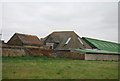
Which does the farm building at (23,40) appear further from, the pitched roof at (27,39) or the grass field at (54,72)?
the grass field at (54,72)

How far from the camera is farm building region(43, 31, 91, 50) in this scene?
38963mm

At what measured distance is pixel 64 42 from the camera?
40375mm

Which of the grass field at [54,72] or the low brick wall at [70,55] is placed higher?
the grass field at [54,72]

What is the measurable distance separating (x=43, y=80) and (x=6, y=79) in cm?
197

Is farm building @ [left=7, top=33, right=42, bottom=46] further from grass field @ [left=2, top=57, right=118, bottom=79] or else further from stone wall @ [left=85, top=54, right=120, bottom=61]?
grass field @ [left=2, top=57, right=118, bottom=79]

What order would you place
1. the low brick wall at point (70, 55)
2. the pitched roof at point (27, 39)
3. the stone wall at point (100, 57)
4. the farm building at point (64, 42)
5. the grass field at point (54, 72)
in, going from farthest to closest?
the farm building at point (64, 42)
the pitched roof at point (27, 39)
the stone wall at point (100, 57)
the low brick wall at point (70, 55)
the grass field at point (54, 72)

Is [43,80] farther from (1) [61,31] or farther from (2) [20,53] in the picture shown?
(1) [61,31]

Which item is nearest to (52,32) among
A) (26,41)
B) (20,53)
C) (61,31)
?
(61,31)

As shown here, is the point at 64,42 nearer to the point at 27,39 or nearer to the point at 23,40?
the point at 27,39

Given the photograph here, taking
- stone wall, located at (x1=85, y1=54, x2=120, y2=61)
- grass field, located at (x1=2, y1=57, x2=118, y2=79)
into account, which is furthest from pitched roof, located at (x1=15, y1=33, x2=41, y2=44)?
grass field, located at (x1=2, y1=57, x2=118, y2=79)

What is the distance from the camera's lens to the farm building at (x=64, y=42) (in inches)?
1534

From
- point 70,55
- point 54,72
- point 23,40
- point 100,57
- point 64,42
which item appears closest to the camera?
point 54,72

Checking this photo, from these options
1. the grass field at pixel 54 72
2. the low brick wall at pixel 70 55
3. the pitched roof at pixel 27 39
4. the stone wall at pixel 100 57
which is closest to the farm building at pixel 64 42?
the pitched roof at pixel 27 39

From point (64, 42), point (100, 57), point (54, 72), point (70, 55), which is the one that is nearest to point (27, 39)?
point (64, 42)
